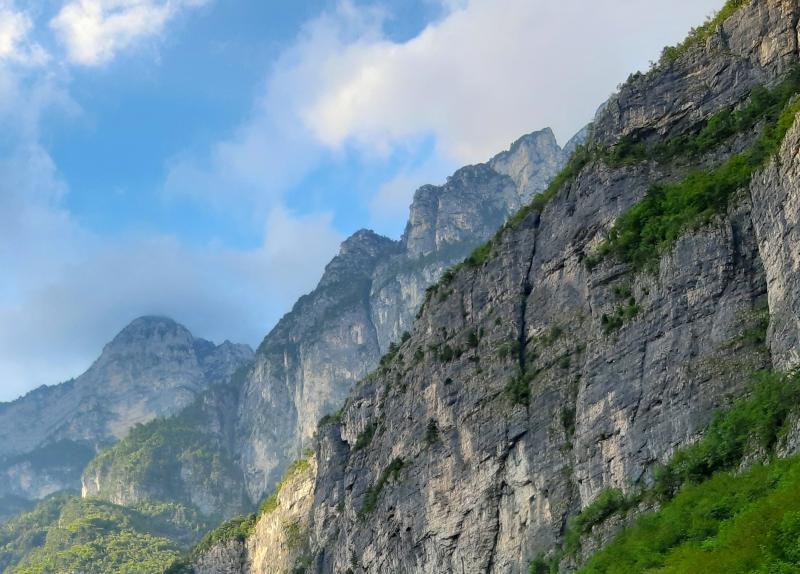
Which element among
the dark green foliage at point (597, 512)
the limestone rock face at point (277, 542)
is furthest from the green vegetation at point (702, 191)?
the limestone rock face at point (277, 542)

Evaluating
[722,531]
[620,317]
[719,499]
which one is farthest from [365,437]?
[722,531]

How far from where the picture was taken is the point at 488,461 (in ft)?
238

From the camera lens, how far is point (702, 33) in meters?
72.1

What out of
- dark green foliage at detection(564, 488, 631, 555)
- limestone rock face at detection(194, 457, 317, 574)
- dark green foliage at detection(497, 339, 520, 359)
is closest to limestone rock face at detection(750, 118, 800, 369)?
dark green foliage at detection(564, 488, 631, 555)

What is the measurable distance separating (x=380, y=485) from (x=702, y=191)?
4184 cm

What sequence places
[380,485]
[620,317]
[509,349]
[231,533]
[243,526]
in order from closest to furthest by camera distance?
[620,317]
[509,349]
[380,485]
[231,533]
[243,526]

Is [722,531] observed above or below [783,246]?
below

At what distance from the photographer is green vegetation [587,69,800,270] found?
57156mm

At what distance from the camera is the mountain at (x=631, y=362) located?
156 feet

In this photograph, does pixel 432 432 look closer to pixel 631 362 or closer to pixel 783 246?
pixel 631 362

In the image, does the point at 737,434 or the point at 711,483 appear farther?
the point at 737,434

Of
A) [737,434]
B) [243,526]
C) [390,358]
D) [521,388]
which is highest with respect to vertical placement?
[390,358]

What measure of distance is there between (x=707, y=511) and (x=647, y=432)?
1255cm

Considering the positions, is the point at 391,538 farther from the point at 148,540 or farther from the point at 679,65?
the point at 148,540
